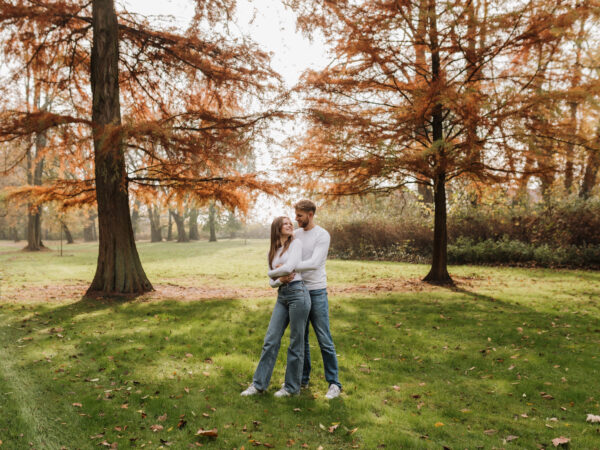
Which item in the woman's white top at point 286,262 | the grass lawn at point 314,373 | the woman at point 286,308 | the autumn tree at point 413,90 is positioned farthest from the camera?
the autumn tree at point 413,90

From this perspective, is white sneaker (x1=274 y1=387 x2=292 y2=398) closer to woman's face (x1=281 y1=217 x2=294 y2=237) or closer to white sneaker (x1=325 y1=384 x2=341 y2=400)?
white sneaker (x1=325 y1=384 x2=341 y2=400)

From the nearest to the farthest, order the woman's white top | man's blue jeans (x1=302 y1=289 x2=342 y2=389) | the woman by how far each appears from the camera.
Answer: the woman's white top, the woman, man's blue jeans (x1=302 y1=289 x2=342 y2=389)

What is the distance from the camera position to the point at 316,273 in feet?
13.8

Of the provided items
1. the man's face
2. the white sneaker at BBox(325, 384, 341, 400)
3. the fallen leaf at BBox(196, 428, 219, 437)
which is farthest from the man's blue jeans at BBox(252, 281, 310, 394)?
the fallen leaf at BBox(196, 428, 219, 437)

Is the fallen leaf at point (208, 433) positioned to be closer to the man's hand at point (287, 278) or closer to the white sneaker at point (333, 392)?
the white sneaker at point (333, 392)

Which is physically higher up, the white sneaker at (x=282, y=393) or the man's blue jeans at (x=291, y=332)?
the man's blue jeans at (x=291, y=332)

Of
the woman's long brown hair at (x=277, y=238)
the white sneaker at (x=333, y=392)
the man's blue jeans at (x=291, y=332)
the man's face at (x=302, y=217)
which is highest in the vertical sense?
the man's face at (x=302, y=217)

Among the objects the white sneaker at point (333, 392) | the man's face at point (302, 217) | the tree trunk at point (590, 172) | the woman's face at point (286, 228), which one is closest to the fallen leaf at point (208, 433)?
the white sneaker at point (333, 392)

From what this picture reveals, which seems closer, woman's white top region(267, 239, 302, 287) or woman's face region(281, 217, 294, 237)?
woman's white top region(267, 239, 302, 287)

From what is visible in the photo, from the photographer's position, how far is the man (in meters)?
4.03

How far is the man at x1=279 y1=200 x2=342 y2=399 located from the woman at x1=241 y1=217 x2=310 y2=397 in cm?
9

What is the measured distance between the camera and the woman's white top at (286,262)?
393cm

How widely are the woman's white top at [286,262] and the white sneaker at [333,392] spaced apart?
1254 millimetres

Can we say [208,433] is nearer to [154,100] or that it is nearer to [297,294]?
[297,294]
